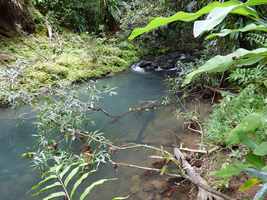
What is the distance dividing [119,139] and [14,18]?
385cm

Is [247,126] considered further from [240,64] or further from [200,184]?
[200,184]

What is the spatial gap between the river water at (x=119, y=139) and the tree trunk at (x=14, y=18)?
234 centimetres

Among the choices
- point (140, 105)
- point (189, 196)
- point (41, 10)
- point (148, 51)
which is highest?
point (41, 10)

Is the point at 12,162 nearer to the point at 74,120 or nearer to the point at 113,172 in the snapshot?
the point at 74,120

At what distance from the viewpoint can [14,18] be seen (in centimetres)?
560

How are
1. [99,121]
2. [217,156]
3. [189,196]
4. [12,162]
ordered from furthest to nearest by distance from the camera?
[99,121] < [12,162] < [217,156] < [189,196]

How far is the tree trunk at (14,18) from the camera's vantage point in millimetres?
5418

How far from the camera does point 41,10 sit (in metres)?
6.77

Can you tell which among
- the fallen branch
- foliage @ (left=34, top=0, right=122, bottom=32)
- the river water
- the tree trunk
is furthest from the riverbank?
the fallen branch

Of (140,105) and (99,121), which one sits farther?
(140,105)

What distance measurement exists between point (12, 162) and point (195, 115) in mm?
1763

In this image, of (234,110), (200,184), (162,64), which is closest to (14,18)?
(162,64)

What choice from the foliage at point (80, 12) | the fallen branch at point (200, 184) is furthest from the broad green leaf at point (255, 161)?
→ the foliage at point (80, 12)

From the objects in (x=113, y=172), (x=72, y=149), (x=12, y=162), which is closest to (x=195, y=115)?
(x=113, y=172)
